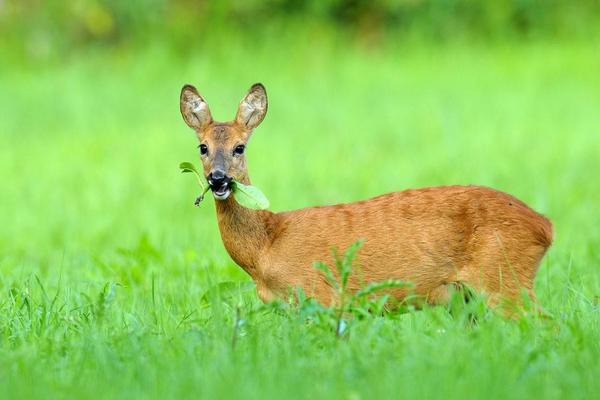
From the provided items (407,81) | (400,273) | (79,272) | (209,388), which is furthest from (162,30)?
(209,388)

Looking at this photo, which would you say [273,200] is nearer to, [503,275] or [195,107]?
[195,107]

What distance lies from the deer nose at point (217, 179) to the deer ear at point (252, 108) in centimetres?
52

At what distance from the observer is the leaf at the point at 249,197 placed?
536 cm

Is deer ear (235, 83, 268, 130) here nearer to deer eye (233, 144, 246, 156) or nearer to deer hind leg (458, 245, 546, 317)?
deer eye (233, 144, 246, 156)

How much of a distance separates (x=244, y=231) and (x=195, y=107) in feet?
2.29

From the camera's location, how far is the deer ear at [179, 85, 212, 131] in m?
5.99

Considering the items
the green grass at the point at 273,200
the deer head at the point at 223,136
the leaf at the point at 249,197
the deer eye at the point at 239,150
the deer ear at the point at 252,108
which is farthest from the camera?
the deer ear at the point at 252,108

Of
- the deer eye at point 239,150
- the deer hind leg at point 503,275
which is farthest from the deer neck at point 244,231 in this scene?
the deer hind leg at point 503,275

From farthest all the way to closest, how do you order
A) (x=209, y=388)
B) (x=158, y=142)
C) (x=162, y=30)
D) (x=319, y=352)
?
(x=162, y=30) → (x=158, y=142) → (x=319, y=352) → (x=209, y=388)

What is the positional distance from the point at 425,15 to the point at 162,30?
12.7 ft

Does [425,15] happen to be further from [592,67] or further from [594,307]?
[594,307]

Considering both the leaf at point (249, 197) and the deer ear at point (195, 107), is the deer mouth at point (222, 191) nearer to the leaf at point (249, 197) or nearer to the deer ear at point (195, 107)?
the leaf at point (249, 197)

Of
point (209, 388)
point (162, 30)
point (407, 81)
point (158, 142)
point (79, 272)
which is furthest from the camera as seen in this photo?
point (162, 30)

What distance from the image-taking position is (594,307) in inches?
210
